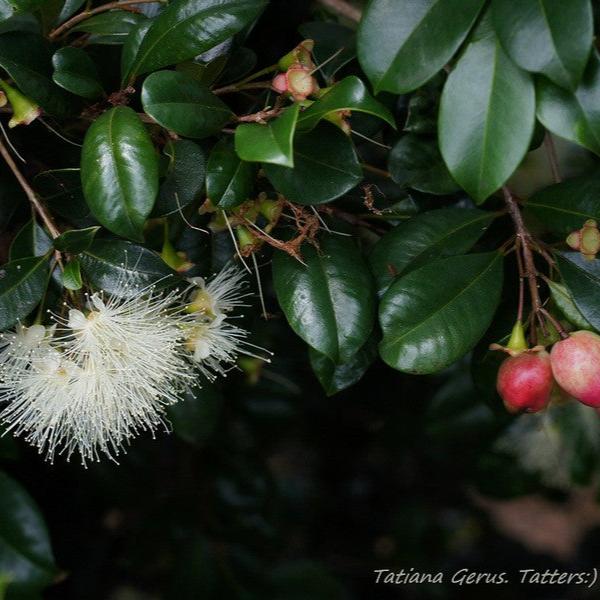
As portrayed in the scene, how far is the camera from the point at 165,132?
92cm

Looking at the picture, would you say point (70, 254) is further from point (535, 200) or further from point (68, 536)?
point (68, 536)

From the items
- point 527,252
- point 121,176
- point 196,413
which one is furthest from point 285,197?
point 196,413

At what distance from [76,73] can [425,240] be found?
1.35ft

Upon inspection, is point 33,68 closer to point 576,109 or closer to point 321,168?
point 321,168

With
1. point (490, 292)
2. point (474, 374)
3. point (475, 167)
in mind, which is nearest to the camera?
point (475, 167)

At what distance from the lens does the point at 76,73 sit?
0.86 metres

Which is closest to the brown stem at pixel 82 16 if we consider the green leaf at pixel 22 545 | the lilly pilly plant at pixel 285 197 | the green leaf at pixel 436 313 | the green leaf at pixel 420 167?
the lilly pilly plant at pixel 285 197

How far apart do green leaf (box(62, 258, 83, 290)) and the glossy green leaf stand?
18cm

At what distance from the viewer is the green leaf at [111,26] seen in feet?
3.07

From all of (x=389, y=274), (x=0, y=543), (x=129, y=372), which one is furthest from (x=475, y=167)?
(x=0, y=543)

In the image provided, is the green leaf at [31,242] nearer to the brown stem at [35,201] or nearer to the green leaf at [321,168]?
the brown stem at [35,201]

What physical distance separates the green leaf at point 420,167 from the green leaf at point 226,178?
0.22 m

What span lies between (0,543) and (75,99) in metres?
0.68

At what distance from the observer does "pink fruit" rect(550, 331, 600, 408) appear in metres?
0.82
